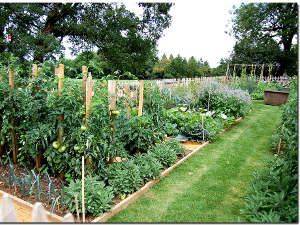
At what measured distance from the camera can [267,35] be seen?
845 inches

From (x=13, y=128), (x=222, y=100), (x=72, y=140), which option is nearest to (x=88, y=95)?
(x=72, y=140)

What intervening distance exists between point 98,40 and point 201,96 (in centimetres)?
803

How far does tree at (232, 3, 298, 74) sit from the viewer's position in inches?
785

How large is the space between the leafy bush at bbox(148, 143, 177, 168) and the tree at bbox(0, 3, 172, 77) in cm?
959

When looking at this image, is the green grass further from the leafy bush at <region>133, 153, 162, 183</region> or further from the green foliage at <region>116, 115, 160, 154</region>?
the green foliage at <region>116, 115, 160, 154</region>

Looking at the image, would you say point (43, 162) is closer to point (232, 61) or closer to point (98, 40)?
point (98, 40)

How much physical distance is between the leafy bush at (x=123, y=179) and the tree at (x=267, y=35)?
66.8 ft

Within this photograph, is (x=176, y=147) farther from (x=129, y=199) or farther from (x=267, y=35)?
(x=267, y=35)

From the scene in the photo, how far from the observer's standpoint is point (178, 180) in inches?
151

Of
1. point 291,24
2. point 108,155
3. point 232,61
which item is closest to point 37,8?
point 108,155

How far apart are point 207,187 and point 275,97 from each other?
946cm

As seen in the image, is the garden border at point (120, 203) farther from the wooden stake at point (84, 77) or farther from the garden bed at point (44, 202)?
the wooden stake at point (84, 77)

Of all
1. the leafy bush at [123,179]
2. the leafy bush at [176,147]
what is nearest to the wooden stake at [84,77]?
the leafy bush at [123,179]

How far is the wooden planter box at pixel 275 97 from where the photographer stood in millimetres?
11094
